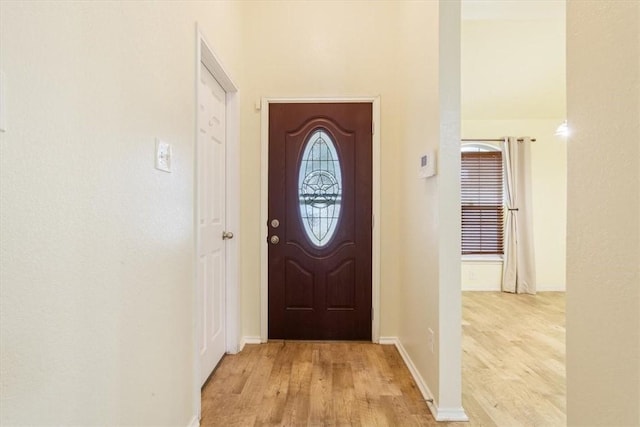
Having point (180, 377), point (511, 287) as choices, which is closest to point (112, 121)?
point (180, 377)

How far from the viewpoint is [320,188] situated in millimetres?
2857

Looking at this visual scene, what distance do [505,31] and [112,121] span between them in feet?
12.4

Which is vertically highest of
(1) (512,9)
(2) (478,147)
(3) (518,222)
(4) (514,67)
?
(1) (512,9)

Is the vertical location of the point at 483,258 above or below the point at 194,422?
above

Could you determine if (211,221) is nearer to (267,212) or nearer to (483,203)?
(267,212)

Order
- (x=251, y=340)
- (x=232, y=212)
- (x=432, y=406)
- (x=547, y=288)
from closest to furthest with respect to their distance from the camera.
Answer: (x=432, y=406) < (x=232, y=212) < (x=251, y=340) < (x=547, y=288)

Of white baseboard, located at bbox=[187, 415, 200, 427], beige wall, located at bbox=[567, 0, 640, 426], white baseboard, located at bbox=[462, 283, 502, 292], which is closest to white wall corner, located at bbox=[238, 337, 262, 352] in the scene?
white baseboard, located at bbox=[187, 415, 200, 427]

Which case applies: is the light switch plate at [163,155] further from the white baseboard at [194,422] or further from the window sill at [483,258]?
the window sill at [483,258]

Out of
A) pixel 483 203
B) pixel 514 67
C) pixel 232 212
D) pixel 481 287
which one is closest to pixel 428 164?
pixel 232 212

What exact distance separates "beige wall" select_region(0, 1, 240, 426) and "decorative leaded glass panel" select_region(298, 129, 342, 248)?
4.62ft

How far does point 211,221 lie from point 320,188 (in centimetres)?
101

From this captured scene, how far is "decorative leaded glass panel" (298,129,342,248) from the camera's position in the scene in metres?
2.86

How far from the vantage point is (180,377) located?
1527 mm

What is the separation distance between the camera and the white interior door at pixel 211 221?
80.9 inches
